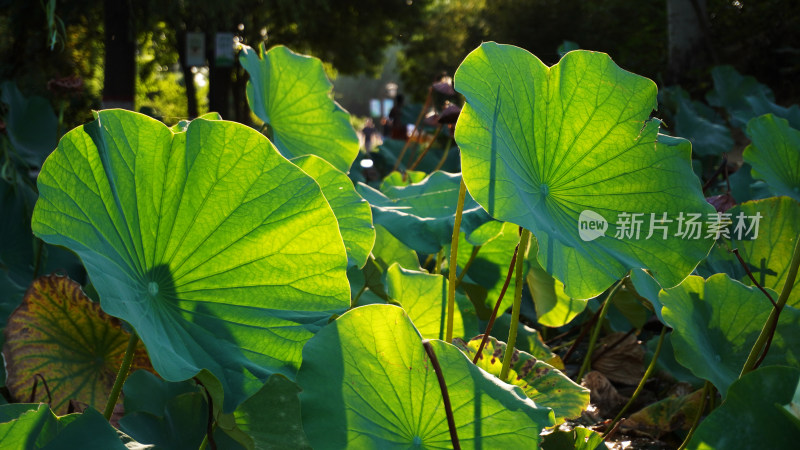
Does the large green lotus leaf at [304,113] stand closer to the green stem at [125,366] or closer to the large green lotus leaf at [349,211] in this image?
the large green lotus leaf at [349,211]

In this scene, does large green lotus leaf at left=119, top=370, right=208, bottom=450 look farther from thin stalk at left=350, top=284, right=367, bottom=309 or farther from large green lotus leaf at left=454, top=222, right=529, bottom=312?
large green lotus leaf at left=454, top=222, right=529, bottom=312

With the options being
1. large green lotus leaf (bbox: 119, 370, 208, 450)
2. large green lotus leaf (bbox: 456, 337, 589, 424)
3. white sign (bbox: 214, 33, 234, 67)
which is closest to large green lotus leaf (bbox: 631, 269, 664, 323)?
large green lotus leaf (bbox: 456, 337, 589, 424)

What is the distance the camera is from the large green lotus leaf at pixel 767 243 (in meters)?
0.97

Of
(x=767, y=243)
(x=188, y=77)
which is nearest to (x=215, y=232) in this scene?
(x=767, y=243)

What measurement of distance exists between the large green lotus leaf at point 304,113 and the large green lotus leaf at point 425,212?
0.38 ft

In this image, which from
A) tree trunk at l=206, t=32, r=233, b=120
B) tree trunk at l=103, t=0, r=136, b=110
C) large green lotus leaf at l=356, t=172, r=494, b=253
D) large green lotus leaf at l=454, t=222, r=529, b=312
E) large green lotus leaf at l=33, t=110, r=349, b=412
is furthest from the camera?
tree trunk at l=206, t=32, r=233, b=120

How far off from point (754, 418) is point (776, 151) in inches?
28.0

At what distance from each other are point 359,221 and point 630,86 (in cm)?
31

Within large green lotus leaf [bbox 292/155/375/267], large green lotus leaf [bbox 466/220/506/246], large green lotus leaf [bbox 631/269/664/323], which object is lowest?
large green lotus leaf [bbox 631/269/664/323]

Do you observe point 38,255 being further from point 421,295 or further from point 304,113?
point 421,295

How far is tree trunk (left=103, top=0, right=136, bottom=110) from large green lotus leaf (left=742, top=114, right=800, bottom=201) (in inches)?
209

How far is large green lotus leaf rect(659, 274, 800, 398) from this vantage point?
73 centimetres

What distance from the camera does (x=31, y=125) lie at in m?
1.80

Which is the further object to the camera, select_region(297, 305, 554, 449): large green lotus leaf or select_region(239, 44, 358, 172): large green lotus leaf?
select_region(239, 44, 358, 172): large green lotus leaf
